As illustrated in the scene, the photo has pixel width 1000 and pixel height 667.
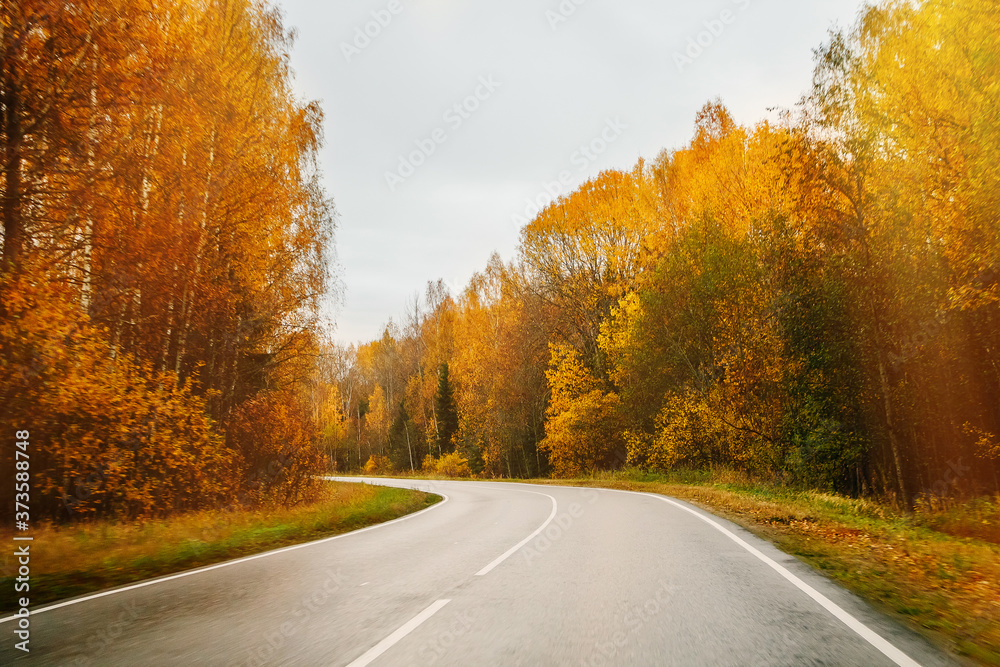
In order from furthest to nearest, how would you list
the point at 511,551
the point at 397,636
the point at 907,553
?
the point at 511,551 → the point at 907,553 → the point at 397,636

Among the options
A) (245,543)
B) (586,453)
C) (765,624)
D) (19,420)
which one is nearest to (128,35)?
(19,420)

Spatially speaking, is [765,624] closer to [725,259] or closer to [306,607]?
[306,607]

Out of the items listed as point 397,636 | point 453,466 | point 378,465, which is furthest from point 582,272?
point 378,465

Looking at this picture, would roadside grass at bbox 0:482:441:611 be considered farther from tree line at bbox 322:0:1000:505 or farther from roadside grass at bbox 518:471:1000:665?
tree line at bbox 322:0:1000:505

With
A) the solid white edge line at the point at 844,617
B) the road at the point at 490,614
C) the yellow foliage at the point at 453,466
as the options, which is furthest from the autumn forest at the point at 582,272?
the yellow foliage at the point at 453,466

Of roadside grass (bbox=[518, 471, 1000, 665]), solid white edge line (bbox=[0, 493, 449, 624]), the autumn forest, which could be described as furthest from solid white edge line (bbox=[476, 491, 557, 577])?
the autumn forest

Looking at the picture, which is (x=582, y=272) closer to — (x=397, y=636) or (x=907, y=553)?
(x=907, y=553)

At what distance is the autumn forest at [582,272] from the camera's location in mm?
10266

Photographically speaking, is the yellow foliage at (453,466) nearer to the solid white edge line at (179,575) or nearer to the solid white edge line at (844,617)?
the solid white edge line at (179,575)

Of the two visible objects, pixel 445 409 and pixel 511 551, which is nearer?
pixel 511 551

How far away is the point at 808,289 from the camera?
21.6m

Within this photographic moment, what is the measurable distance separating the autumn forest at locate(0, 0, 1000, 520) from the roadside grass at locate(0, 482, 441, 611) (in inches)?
44.0

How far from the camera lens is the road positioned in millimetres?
4254

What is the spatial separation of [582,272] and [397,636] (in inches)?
1162
